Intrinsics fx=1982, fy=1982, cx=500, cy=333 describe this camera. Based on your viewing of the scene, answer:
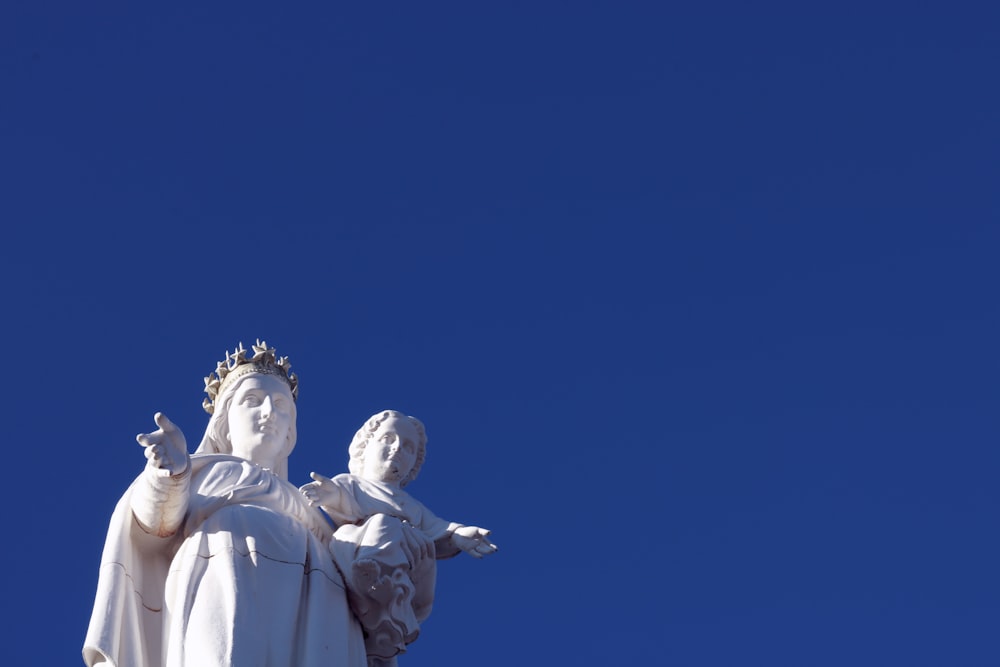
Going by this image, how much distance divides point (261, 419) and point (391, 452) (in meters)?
1.28

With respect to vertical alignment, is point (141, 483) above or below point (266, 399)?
below

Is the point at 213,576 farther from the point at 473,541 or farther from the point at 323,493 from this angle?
the point at 473,541

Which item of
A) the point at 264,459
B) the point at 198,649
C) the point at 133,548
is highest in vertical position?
the point at 264,459

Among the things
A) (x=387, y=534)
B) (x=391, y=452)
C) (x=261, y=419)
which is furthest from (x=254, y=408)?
(x=387, y=534)

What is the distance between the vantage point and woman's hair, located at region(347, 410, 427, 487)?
750 inches

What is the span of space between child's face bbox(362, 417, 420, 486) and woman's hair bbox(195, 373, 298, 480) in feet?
2.50

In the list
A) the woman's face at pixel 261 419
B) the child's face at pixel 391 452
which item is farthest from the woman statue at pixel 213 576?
the child's face at pixel 391 452

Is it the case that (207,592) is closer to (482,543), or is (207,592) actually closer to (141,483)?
(141,483)

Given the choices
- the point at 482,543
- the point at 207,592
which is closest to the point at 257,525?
the point at 207,592

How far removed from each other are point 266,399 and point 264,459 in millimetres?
678

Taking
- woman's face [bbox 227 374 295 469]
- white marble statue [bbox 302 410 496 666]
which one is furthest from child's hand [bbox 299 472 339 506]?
woman's face [bbox 227 374 295 469]

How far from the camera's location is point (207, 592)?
16.5 meters

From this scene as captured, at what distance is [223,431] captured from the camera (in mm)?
19250

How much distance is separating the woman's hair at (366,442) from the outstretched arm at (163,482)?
2316 millimetres
